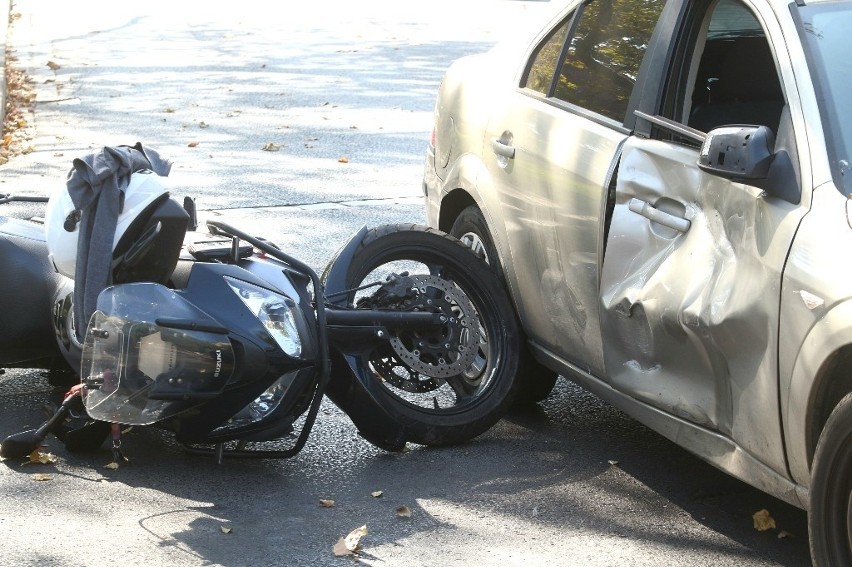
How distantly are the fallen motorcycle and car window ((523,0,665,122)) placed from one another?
0.77 metres

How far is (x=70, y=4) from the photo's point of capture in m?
22.0

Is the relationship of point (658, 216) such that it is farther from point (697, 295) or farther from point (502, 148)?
point (502, 148)

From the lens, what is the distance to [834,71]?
379 cm

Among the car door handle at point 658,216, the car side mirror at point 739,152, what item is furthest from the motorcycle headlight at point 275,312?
the car side mirror at point 739,152

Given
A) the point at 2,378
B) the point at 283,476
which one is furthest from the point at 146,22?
the point at 283,476

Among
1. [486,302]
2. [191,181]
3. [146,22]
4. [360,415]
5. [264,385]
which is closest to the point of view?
[264,385]

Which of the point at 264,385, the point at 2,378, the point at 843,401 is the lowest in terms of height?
the point at 2,378

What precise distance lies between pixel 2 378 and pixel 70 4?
57.8ft

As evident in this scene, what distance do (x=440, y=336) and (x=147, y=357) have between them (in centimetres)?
120

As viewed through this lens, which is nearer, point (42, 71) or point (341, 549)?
point (341, 549)

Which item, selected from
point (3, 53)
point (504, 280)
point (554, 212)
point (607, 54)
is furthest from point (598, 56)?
point (3, 53)

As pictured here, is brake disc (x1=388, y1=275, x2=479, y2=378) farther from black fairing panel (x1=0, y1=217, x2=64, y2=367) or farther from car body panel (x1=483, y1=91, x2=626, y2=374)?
black fairing panel (x1=0, y1=217, x2=64, y2=367)

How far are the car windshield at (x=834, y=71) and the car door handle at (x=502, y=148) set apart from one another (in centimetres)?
142

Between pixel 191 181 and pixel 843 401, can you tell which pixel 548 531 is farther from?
pixel 191 181
